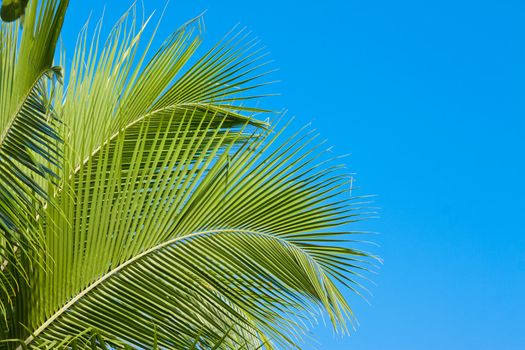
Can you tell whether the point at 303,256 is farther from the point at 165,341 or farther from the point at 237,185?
the point at 165,341

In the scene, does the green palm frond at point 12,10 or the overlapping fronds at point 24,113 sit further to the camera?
the overlapping fronds at point 24,113

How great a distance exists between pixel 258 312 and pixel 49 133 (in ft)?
3.83

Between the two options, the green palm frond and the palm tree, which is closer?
the green palm frond

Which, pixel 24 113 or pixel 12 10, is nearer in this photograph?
pixel 12 10

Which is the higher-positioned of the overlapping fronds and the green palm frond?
the overlapping fronds

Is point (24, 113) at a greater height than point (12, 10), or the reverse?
point (24, 113)

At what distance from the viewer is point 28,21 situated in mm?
2441

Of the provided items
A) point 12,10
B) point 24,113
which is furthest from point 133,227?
point 12,10

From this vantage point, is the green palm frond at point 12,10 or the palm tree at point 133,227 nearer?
the green palm frond at point 12,10

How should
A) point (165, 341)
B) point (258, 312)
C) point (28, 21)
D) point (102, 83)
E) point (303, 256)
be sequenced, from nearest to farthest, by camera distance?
point (28, 21) → point (165, 341) → point (258, 312) → point (303, 256) → point (102, 83)

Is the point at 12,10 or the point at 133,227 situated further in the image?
the point at 133,227

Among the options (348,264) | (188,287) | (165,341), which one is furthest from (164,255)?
(348,264)

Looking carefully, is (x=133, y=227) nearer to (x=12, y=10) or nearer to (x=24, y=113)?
(x=24, y=113)

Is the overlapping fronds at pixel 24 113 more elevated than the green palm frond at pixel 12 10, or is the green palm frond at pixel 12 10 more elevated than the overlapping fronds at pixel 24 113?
the overlapping fronds at pixel 24 113
